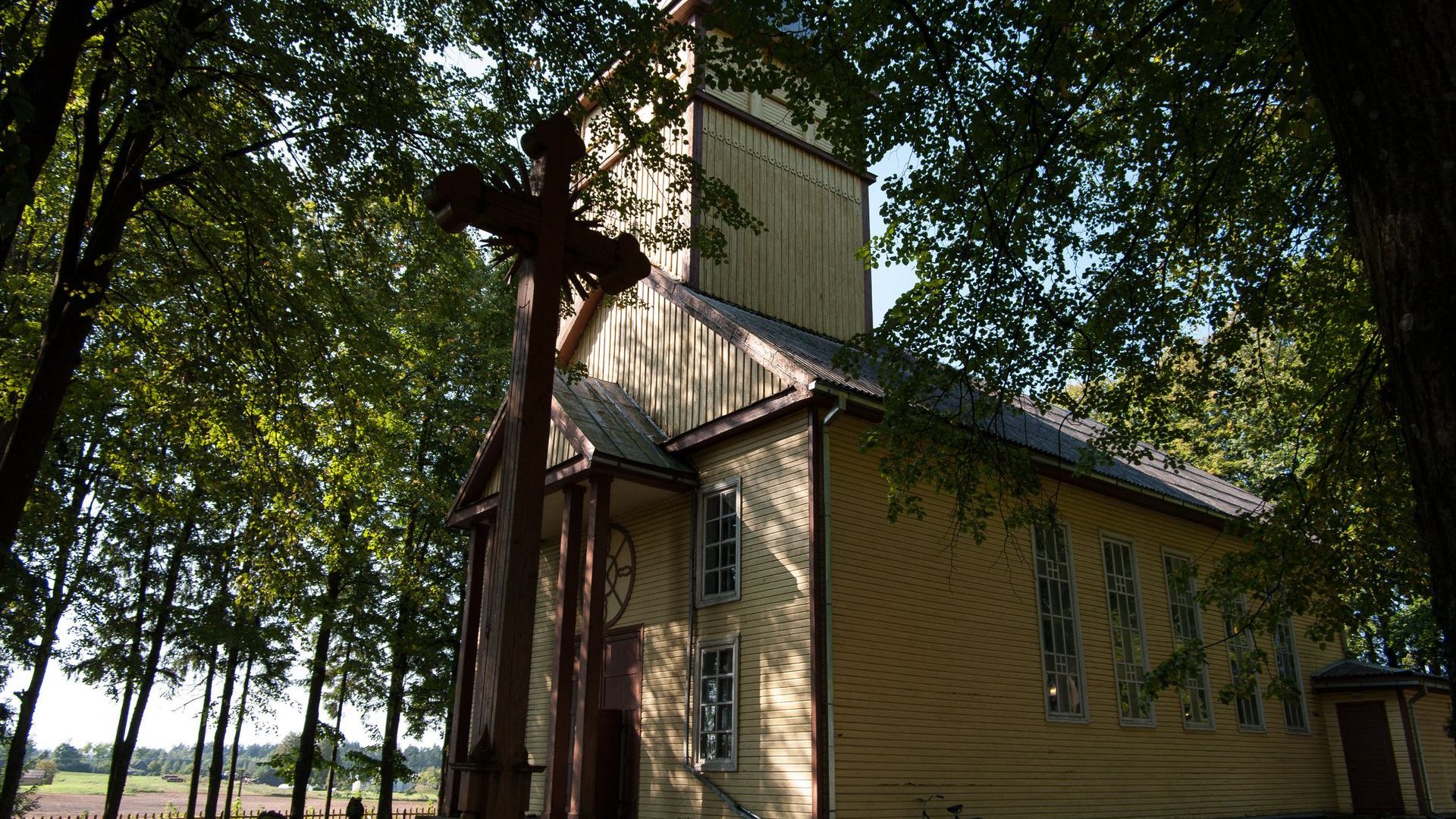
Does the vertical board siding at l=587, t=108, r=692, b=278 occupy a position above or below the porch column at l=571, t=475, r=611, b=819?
above

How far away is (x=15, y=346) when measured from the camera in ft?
40.5

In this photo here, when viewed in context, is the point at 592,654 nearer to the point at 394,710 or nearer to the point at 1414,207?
the point at 1414,207

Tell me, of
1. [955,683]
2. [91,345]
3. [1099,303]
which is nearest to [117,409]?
[91,345]

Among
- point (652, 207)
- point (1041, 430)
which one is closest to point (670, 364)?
point (652, 207)

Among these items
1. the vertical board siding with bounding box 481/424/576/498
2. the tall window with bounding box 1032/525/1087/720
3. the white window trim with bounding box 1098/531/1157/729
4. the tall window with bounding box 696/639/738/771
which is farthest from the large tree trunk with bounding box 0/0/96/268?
the white window trim with bounding box 1098/531/1157/729

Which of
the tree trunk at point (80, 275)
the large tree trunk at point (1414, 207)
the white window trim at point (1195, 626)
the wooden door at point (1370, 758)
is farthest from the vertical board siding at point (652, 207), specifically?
the wooden door at point (1370, 758)

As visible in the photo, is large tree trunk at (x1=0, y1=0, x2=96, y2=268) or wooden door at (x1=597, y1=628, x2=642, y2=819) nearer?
large tree trunk at (x1=0, y1=0, x2=96, y2=268)

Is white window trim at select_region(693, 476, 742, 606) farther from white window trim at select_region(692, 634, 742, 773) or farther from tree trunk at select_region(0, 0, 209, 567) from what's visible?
tree trunk at select_region(0, 0, 209, 567)

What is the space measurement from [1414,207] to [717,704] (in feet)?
32.3

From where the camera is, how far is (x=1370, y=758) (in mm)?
17297

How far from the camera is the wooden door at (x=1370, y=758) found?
16797 mm

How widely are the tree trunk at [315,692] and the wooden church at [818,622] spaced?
347 inches

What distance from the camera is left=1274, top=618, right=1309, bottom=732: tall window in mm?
17234

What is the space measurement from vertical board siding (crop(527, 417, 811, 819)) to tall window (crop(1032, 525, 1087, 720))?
3834mm
